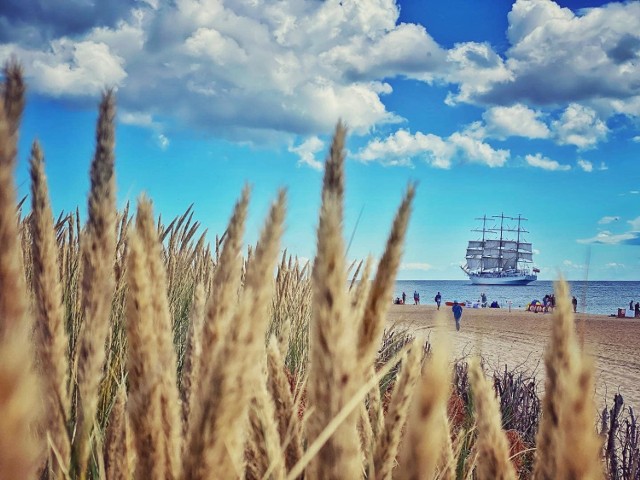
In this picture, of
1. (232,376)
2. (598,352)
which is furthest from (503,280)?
(232,376)

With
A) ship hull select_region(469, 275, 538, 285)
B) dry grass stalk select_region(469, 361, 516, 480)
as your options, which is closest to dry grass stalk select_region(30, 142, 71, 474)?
dry grass stalk select_region(469, 361, 516, 480)

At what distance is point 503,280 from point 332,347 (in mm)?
109378

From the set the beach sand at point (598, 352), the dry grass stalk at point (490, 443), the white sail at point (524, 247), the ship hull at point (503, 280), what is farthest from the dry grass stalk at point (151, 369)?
the white sail at point (524, 247)

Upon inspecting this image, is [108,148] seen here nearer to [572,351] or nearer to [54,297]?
[54,297]

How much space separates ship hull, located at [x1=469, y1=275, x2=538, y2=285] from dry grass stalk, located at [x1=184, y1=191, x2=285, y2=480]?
10896 centimetres

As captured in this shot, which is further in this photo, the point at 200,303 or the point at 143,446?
the point at 200,303

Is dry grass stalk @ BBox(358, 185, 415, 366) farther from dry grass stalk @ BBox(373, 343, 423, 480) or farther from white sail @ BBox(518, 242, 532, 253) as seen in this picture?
white sail @ BBox(518, 242, 532, 253)

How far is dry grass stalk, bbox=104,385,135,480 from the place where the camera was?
Answer: 1.07 metres

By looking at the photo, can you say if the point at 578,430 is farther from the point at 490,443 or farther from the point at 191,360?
the point at 191,360

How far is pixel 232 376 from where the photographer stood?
2.05 ft

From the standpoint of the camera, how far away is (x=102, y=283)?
Answer: 0.98m

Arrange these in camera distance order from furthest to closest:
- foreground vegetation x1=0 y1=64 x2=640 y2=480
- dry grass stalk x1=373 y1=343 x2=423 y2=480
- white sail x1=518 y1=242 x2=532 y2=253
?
white sail x1=518 y1=242 x2=532 y2=253, dry grass stalk x1=373 y1=343 x2=423 y2=480, foreground vegetation x1=0 y1=64 x2=640 y2=480

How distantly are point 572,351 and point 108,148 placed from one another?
2.43ft

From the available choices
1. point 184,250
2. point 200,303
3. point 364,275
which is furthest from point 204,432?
point 184,250
